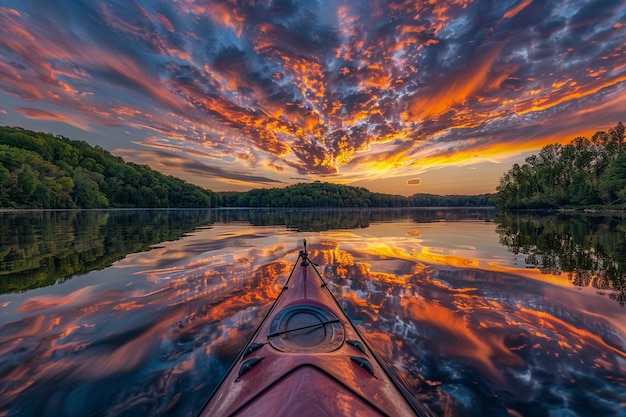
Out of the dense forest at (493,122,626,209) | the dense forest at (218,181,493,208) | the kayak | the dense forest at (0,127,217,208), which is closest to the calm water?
the kayak

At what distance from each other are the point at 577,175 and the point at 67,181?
402ft

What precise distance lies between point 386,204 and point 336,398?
595 feet

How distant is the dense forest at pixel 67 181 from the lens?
56.4 metres

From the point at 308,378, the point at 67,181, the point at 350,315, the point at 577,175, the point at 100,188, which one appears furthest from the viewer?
the point at 100,188

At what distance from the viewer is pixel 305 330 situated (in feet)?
12.6

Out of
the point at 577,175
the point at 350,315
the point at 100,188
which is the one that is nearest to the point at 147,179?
the point at 100,188

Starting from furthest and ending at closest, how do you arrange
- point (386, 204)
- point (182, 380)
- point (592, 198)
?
point (386, 204), point (592, 198), point (182, 380)

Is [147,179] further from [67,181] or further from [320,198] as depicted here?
[320,198]

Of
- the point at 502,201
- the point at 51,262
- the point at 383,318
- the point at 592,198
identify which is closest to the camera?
the point at 383,318

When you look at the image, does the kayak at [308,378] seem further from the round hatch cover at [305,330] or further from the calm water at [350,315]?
the calm water at [350,315]

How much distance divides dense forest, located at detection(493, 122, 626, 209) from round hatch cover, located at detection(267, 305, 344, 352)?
6529cm

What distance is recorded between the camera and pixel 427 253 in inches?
543

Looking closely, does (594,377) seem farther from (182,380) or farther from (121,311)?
(121,311)

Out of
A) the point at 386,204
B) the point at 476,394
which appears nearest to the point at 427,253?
the point at 476,394
